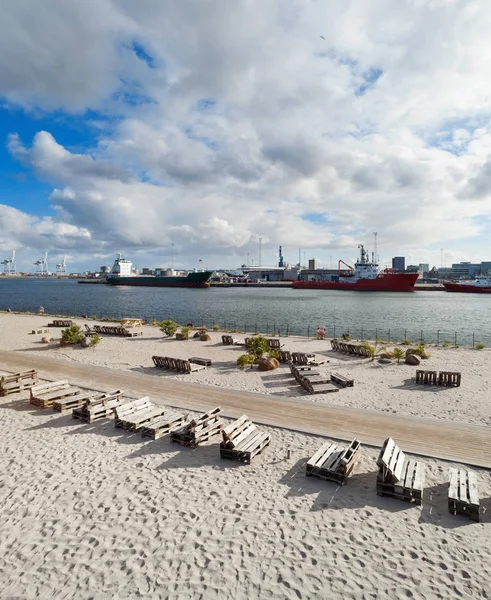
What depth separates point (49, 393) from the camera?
573 inches

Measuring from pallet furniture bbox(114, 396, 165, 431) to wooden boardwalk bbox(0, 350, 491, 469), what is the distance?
1.16 m

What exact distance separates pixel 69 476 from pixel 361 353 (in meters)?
18.7

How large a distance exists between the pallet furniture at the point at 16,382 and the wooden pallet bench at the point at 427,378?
18275 millimetres

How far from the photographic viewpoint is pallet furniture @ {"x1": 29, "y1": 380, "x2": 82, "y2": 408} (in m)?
14.0

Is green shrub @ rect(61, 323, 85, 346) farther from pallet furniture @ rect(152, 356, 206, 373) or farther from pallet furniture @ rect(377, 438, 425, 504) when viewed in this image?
pallet furniture @ rect(377, 438, 425, 504)

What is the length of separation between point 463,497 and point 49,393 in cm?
1448

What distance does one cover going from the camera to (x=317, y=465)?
9.02m

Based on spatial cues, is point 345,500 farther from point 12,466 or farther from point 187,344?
point 187,344

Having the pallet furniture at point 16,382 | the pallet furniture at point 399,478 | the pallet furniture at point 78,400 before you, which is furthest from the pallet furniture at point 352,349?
the pallet furniture at point 16,382

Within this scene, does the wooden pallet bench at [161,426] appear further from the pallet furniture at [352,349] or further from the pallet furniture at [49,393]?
the pallet furniture at [352,349]

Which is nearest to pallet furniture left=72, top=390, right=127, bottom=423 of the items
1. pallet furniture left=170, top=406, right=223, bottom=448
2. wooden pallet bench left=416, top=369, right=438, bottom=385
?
pallet furniture left=170, top=406, right=223, bottom=448

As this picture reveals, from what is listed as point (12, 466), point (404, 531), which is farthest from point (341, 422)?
point (12, 466)

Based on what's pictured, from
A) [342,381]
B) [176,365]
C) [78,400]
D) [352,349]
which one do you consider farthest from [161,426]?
[352,349]

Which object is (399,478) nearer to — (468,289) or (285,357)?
(285,357)
